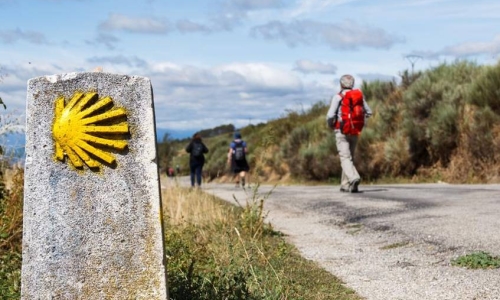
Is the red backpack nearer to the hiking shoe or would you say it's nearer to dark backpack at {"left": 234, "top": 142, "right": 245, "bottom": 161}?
the hiking shoe

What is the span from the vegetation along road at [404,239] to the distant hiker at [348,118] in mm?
668

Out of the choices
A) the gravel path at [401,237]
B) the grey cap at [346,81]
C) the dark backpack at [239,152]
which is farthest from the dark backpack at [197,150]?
the grey cap at [346,81]

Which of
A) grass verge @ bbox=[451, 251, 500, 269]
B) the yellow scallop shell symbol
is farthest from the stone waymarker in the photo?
grass verge @ bbox=[451, 251, 500, 269]

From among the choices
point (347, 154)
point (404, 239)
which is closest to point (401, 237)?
point (404, 239)

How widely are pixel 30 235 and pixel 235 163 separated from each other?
53.4 ft

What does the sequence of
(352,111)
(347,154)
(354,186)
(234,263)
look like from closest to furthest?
(234,263) → (352,111) → (347,154) → (354,186)

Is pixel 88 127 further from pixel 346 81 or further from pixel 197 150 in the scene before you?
pixel 197 150

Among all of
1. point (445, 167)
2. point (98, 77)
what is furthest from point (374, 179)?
point (98, 77)

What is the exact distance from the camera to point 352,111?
1391cm

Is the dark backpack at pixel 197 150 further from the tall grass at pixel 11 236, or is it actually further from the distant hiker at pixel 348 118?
the tall grass at pixel 11 236

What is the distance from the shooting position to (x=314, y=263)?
7.53m

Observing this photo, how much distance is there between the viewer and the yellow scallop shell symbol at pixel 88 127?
432 centimetres

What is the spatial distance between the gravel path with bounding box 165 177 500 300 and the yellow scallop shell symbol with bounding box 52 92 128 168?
2683 millimetres

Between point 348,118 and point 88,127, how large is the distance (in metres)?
9.86
